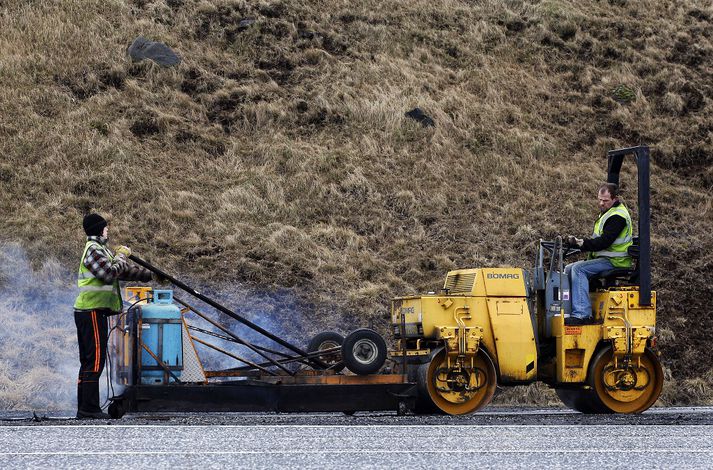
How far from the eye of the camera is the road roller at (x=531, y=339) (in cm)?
1189

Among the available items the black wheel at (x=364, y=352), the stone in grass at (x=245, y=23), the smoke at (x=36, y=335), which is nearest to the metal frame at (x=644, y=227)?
the black wheel at (x=364, y=352)

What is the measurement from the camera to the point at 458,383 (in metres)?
11.9

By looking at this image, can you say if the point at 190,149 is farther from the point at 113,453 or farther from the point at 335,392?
the point at 113,453

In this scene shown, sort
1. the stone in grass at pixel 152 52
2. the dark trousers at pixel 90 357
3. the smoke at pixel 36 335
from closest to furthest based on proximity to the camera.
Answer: the dark trousers at pixel 90 357
the smoke at pixel 36 335
the stone in grass at pixel 152 52

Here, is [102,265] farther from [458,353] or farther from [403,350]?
[458,353]

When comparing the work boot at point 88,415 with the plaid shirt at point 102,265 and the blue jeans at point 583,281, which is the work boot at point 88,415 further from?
the blue jeans at point 583,281

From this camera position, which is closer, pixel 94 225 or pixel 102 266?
pixel 102 266

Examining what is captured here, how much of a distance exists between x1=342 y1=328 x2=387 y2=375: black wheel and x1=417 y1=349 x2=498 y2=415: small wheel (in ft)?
1.53

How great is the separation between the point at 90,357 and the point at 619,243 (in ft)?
18.1

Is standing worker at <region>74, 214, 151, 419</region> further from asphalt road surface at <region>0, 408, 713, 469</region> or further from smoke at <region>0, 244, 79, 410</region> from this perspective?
smoke at <region>0, 244, 79, 410</region>

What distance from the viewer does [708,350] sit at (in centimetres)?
1958

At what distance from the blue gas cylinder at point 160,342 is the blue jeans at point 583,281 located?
411cm

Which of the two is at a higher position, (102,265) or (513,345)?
(102,265)

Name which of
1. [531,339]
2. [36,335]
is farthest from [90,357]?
[36,335]
